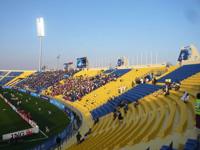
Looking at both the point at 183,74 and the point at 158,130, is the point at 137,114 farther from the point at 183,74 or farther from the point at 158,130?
the point at 183,74

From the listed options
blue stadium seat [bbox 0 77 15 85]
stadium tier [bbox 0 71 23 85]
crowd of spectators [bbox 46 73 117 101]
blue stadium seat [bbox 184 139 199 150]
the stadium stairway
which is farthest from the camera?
stadium tier [bbox 0 71 23 85]

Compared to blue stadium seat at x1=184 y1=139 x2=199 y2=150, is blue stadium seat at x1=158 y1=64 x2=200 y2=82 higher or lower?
blue stadium seat at x1=158 y1=64 x2=200 y2=82

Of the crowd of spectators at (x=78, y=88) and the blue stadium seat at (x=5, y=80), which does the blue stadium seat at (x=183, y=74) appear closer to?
the crowd of spectators at (x=78, y=88)

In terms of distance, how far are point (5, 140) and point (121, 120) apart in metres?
11.4

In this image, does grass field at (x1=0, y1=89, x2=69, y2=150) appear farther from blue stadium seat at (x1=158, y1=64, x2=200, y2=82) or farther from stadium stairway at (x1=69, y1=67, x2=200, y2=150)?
blue stadium seat at (x1=158, y1=64, x2=200, y2=82)

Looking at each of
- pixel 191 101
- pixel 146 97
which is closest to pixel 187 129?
pixel 191 101

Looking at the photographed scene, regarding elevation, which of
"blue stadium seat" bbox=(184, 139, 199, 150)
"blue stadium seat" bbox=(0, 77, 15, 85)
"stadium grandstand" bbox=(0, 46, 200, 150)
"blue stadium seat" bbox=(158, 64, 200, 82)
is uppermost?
"blue stadium seat" bbox=(158, 64, 200, 82)

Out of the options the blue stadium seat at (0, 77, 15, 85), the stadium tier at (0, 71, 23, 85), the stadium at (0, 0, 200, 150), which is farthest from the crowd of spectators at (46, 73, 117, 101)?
the stadium tier at (0, 71, 23, 85)

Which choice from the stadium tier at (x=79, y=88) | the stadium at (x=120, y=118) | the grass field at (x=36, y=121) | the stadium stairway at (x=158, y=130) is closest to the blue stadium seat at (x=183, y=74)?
the stadium at (x=120, y=118)

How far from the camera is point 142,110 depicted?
96.4ft

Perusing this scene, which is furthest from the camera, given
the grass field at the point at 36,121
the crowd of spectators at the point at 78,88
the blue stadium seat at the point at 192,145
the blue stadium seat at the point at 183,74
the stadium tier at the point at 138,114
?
the crowd of spectators at the point at 78,88

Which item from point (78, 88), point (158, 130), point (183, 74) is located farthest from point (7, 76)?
point (158, 130)

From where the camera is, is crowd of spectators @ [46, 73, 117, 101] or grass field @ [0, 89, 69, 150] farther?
crowd of spectators @ [46, 73, 117, 101]

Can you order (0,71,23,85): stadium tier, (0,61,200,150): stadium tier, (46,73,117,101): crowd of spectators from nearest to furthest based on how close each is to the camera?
(0,61,200,150): stadium tier, (46,73,117,101): crowd of spectators, (0,71,23,85): stadium tier
